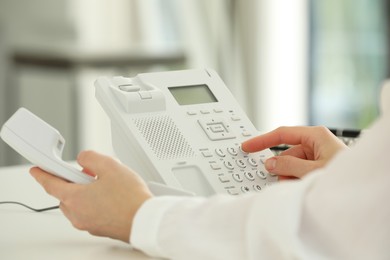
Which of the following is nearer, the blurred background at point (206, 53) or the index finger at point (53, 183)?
the index finger at point (53, 183)

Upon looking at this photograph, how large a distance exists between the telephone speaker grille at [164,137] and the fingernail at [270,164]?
0.36ft

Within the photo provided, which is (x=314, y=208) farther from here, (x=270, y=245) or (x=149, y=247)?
(x=149, y=247)

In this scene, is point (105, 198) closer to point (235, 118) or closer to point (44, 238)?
point (44, 238)

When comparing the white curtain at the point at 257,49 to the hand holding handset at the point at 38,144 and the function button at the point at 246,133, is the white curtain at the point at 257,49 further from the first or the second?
the hand holding handset at the point at 38,144

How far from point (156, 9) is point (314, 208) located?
4064 millimetres

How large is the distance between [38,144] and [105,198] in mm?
156

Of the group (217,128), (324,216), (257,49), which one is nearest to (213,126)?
(217,128)

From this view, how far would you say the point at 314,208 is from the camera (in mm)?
916

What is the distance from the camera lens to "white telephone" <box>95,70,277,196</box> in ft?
4.01

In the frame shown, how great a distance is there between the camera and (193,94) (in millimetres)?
1378

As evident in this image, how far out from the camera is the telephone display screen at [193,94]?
1356 mm

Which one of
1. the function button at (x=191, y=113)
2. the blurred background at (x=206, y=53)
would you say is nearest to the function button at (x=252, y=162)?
the function button at (x=191, y=113)

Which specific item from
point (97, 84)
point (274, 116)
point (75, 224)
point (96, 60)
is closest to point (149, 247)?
point (75, 224)

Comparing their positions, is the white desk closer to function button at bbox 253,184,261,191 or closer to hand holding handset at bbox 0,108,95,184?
hand holding handset at bbox 0,108,95,184
